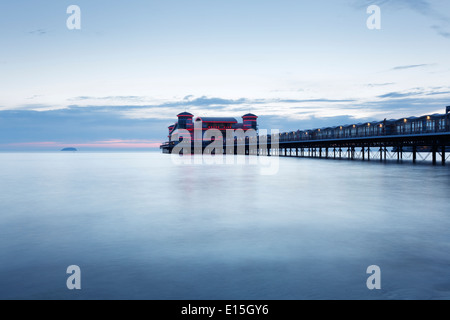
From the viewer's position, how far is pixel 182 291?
272 inches

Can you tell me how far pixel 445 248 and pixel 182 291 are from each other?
7.33m

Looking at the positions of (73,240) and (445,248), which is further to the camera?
(73,240)

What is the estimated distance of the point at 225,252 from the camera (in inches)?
376

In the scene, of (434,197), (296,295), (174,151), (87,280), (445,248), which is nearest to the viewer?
(296,295)

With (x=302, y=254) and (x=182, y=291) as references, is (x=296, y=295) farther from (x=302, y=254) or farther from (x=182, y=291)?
(x=302, y=254)

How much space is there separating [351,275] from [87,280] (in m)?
5.52

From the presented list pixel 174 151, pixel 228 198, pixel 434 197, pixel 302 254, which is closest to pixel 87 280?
pixel 302 254

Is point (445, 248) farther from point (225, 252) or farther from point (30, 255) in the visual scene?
point (30, 255)

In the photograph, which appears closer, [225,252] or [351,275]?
[351,275]
